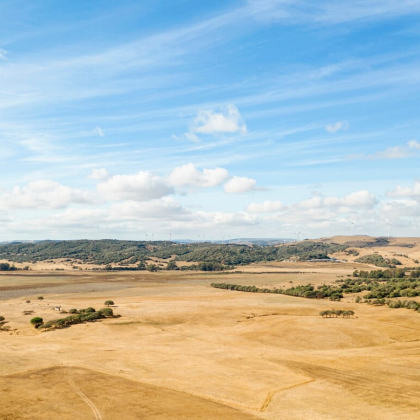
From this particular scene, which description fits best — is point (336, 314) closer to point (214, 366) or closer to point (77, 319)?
point (214, 366)

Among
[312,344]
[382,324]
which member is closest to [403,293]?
[382,324]

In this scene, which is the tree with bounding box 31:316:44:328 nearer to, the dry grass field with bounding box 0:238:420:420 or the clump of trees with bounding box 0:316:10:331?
the dry grass field with bounding box 0:238:420:420

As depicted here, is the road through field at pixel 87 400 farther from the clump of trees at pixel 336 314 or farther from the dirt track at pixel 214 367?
the clump of trees at pixel 336 314

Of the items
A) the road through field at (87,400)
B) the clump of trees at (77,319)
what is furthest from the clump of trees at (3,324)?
the road through field at (87,400)

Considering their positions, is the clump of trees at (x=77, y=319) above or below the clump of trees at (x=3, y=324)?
above

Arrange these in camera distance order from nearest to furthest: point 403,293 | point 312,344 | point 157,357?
point 157,357 < point 312,344 < point 403,293

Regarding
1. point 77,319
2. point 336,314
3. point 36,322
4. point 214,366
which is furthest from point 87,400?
point 336,314

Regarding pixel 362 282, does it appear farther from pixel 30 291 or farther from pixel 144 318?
pixel 30 291

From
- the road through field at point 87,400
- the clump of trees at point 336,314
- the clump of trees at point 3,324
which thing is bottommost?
the clump of trees at point 3,324

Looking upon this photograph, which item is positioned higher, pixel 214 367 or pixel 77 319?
pixel 214 367
